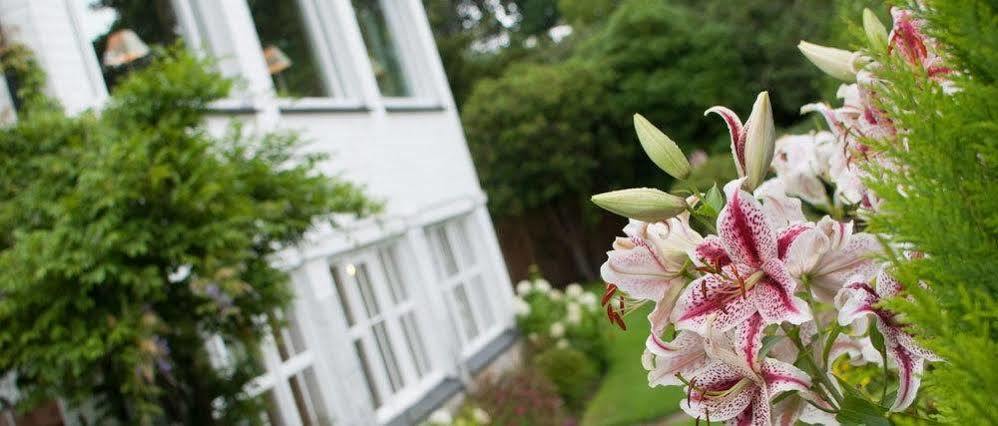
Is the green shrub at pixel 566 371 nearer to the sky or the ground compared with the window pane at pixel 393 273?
nearer to the ground

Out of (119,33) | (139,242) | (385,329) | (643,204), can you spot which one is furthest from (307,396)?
(643,204)

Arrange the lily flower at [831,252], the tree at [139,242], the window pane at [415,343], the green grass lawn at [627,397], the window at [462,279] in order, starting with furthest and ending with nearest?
the window at [462,279] → the window pane at [415,343] → the green grass lawn at [627,397] → the tree at [139,242] → the lily flower at [831,252]

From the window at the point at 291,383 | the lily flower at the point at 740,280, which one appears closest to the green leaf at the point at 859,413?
the lily flower at the point at 740,280

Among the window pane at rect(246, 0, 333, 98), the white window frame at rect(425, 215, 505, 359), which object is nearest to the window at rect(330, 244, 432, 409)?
the white window frame at rect(425, 215, 505, 359)

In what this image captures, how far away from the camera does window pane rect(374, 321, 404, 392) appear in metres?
8.52

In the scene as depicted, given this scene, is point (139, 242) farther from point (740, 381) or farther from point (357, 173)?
point (357, 173)

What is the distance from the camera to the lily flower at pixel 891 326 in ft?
3.00

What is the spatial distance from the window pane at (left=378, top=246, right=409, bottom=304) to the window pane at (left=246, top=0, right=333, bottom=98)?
1492 mm

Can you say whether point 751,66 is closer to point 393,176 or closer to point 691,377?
point 393,176

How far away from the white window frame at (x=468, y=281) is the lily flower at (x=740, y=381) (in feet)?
28.7

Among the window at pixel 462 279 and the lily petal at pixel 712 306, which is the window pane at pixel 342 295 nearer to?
the window at pixel 462 279

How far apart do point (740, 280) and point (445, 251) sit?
9.52 m

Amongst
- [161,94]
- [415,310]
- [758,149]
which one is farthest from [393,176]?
[758,149]

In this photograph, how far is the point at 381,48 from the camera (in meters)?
10.2
